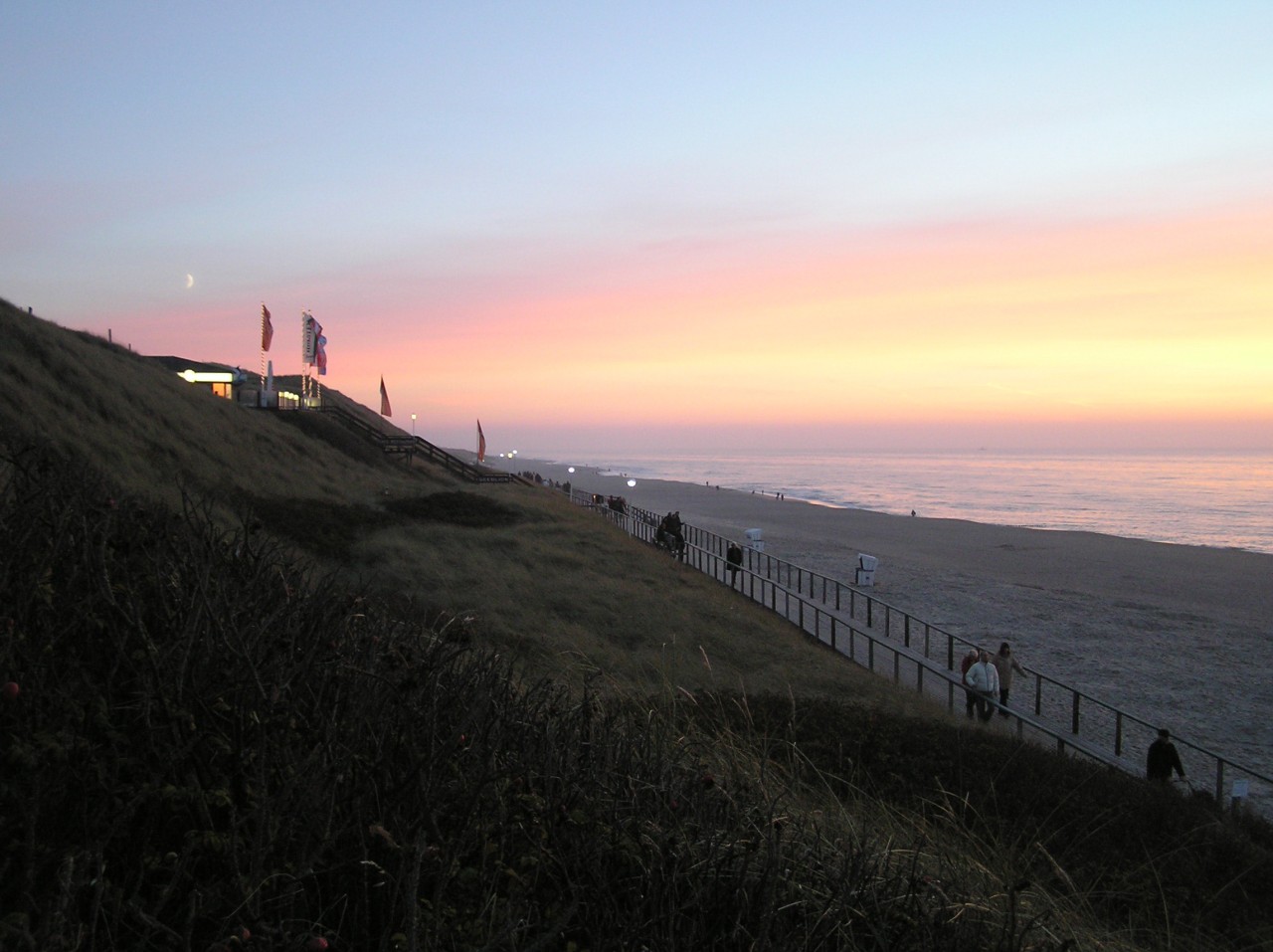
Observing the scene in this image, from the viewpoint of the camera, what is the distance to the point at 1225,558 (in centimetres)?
3612

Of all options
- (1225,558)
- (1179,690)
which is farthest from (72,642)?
(1225,558)

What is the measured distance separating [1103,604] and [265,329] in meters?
38.9

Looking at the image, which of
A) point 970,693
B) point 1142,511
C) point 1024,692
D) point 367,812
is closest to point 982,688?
point 970,693

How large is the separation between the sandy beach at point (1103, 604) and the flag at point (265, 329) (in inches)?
943

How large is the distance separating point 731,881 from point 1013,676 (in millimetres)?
15383

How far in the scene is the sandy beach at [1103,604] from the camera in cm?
1592

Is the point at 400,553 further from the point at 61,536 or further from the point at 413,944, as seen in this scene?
the point at 413,944

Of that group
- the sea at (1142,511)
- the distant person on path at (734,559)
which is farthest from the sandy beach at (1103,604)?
the distant person on path at (734,559)

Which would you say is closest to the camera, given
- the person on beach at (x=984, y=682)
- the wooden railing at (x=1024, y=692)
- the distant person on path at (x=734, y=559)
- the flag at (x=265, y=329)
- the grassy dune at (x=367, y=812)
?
the grassy dune at (x=367, y=812)

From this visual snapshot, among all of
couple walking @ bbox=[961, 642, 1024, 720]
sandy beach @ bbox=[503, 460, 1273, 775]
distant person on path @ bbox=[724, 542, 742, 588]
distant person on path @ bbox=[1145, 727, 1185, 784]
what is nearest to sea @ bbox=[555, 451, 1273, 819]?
sandy beach @ bbox=[503, 460, 1273, 775]

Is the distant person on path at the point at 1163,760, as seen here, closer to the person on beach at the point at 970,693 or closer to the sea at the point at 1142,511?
the sea at the point at 1142,511

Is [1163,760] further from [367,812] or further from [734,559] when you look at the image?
[734,559]

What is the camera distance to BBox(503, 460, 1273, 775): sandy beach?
1592 centimetres

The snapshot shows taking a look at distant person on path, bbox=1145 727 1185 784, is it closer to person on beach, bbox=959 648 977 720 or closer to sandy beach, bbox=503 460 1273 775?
person on beach, bbox=959 648 977 720
